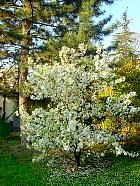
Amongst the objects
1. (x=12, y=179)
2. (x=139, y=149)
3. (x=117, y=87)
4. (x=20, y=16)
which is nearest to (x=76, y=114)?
(x=12, y=179)

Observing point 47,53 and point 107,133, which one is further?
point 47,53

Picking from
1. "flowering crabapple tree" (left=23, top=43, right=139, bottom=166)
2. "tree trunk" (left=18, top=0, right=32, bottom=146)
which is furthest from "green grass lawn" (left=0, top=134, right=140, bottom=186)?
"tree trunk" (left=18, top=0, right=32, bottom=146)

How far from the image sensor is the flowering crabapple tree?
53.0 feet

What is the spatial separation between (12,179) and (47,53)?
475 inches

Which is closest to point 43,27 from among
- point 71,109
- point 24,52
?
point 24,52

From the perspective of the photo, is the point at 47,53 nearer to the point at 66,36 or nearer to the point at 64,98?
the point at 66,36

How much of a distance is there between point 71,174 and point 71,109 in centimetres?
250

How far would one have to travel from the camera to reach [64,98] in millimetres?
16875

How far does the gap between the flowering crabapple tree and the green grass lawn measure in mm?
874

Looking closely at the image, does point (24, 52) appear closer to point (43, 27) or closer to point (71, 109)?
point (43, 27)

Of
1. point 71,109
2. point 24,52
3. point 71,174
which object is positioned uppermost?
point 24,52

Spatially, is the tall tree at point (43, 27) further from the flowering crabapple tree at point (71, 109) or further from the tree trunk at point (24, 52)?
the flowering crabapple tree at point (71, 109)

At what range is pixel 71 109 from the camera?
16.7m

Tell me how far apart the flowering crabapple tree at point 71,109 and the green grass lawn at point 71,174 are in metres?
0.87
